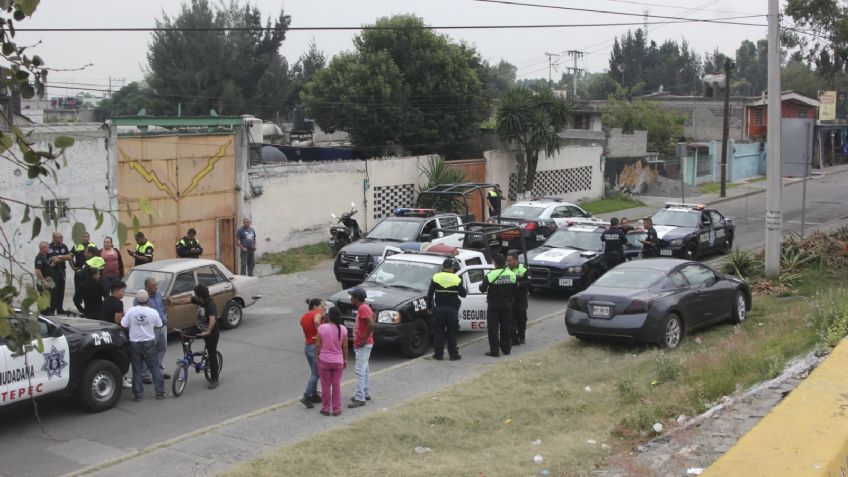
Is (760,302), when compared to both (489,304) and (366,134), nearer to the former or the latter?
(489,304)

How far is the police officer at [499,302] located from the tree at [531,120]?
1991cm

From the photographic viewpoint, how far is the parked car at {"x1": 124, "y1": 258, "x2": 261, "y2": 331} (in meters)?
15.7

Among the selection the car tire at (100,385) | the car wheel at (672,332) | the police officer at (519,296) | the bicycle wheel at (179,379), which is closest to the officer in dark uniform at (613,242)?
the police officer at (519,296)

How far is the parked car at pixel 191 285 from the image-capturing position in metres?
15.7

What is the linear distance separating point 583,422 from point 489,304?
4.62 m

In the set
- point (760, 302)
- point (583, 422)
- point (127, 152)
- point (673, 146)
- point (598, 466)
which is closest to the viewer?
point (598, 466)

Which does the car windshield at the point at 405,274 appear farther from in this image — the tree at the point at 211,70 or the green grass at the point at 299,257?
the tree at the point at 211,70

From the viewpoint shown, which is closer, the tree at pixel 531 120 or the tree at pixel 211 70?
the tree at pixel 531 120

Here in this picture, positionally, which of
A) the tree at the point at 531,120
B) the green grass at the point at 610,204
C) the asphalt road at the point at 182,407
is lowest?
the asphalt road at the point at 182,407

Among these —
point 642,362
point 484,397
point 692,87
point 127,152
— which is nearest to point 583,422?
point 484,397

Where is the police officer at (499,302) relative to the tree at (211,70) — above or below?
below

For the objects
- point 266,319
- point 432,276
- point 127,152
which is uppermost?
point 127,152

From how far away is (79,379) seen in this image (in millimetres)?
11414

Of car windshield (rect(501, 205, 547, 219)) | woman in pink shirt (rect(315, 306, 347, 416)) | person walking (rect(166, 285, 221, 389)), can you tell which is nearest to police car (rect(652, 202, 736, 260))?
car windshield (rect(501, 205, 547, 219))
